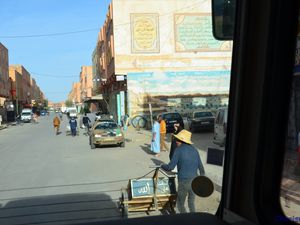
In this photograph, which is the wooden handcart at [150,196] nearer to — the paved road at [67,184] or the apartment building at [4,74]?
the paved road at [67,184]

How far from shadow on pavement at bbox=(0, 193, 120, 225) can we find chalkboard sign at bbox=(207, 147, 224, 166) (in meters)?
3.97

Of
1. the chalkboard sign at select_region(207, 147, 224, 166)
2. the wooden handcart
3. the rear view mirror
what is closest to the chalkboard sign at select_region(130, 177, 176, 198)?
the wooden handcart

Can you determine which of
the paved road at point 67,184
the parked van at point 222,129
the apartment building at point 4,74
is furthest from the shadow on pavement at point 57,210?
the apartment building at point 4,74

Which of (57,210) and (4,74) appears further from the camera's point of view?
(4,74)

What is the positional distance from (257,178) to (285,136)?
0.27 meters

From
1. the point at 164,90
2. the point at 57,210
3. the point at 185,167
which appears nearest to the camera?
the point at 185,167

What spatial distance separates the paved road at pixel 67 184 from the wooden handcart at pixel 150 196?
37 cm

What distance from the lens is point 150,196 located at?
7000 millimetres

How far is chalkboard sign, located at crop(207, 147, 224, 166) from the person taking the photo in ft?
9.24

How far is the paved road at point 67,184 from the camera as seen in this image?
7.32 meters

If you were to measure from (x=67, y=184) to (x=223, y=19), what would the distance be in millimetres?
8963

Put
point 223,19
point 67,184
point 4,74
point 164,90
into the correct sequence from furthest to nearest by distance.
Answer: point 4,74 < point 164,90 < point 67,184 < point 223,19

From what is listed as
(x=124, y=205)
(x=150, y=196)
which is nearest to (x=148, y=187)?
(x=150, y=196)

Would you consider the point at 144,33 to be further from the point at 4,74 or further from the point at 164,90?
the point at 4,74
